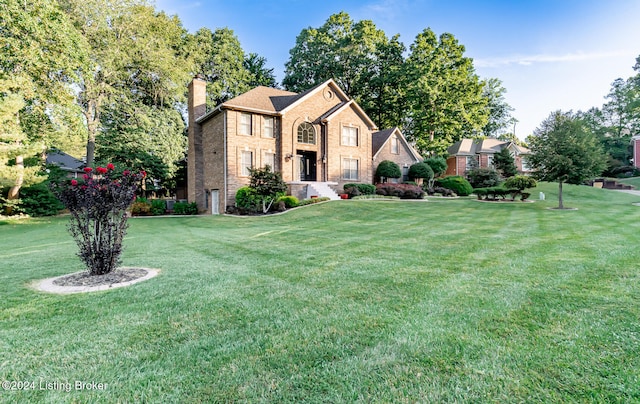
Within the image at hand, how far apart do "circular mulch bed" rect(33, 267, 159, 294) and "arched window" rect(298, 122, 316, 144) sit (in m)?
16.8

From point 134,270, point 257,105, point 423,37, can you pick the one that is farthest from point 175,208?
point 423,37

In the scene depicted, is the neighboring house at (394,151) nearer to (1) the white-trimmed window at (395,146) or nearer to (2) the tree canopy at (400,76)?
(1) the white-trimmed window at (395,146)

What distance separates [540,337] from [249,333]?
2435mm

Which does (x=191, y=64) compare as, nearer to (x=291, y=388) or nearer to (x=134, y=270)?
(x=134, y=270)

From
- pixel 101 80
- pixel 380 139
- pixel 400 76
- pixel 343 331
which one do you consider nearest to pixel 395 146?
pixel 380 139

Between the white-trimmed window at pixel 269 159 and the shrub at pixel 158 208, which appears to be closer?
the white-trimmed window at pixel 269 159

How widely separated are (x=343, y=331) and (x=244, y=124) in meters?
17.8

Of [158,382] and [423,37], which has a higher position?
[423,37]

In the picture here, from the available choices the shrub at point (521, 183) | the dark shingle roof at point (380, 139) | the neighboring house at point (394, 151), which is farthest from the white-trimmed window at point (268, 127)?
the shrub at point (521, 183)

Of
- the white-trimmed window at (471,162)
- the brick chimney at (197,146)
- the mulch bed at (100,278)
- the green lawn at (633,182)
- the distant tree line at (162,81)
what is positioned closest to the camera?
the mulch bed at (100,278)

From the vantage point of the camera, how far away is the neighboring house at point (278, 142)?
18531 millimetres

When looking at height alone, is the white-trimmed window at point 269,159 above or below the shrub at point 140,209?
above

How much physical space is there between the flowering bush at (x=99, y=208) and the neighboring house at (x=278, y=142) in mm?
13632

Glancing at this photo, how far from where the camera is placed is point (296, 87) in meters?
36.2
